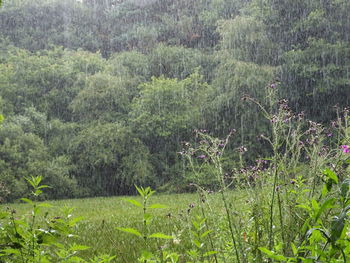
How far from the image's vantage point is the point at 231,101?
53.9 feet

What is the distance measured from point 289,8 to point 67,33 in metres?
13.6

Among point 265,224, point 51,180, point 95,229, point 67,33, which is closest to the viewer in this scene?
point 265,224

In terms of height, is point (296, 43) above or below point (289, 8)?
below

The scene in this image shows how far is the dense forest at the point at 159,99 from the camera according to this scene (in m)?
16.0

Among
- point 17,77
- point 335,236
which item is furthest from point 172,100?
point 335,236

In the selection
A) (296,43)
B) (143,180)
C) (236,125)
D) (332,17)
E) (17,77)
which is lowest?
(143,180)

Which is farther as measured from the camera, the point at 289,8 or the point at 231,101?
the point at 289,8

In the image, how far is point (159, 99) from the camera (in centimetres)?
1720

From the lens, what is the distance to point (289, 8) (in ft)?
57.5

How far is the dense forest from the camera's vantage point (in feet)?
52.6

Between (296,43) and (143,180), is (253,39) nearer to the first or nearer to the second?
(296,43)

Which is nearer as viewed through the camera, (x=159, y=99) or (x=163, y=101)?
(x=159, y=99)

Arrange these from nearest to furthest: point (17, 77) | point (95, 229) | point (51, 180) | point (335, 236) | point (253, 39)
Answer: point (335, 236) → point (95, 229) → point (51, 180) → point (253, 39) → point (17, 77)

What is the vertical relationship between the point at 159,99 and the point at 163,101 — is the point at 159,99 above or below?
above
